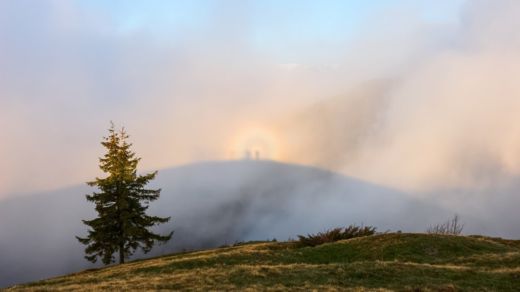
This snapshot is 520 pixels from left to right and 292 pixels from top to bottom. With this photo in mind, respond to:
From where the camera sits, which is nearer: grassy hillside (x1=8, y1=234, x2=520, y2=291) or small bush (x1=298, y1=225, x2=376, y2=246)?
grassy hillside (x1=8, y1=234, x2=520, y2=291)

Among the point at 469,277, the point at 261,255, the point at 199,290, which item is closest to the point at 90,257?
the point at 261,255

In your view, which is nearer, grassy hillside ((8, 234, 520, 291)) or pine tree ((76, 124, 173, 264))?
grassy hillside ((8, 234, 520, 291))

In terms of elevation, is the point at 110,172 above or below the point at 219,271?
above

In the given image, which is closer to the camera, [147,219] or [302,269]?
[302,269]

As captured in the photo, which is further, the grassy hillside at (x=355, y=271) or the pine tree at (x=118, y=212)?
the pine tree at (x=118, y=212)

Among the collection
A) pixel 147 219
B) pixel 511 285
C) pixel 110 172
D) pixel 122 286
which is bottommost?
pixel 511 285

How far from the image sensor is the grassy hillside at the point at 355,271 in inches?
618

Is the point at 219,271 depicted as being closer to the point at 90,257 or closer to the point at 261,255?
the point at 261,255

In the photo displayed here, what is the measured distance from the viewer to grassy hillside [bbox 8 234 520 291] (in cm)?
1569

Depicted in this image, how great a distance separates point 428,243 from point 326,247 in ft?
16.7

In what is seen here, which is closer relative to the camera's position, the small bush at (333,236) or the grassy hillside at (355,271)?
the grassy hillside at (355,271)

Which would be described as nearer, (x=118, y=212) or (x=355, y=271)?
(x=355, y=271)

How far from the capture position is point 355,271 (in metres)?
17.6

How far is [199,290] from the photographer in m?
15.0
